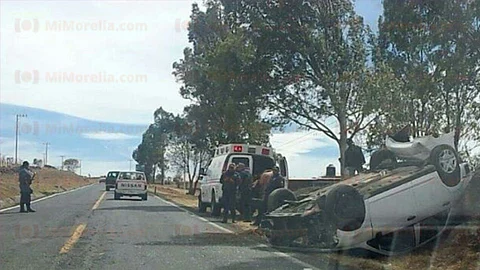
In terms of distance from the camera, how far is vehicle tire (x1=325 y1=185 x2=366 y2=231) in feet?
40.4

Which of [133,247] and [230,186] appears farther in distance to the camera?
[230,186]

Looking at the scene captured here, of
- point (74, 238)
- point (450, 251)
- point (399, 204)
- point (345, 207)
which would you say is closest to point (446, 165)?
point (399, 204)

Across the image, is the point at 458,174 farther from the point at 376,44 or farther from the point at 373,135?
the point at 376,44

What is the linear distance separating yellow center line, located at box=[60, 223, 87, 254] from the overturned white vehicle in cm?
459

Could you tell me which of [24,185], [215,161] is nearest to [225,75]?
[215,161]

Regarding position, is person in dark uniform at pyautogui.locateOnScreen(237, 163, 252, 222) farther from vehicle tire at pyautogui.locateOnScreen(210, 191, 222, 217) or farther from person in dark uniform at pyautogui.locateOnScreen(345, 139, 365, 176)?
person in dark uniform at pyautogui.locateOnScreen(345, 139, 365, 176)

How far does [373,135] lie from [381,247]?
52.1 feet

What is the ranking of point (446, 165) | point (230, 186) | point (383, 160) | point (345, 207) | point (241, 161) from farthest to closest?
point (241, 161), point (230, 186), point (383, 160), point (345, 207), point (446, 165)

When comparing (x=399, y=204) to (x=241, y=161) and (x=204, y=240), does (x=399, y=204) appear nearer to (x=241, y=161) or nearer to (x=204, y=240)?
(x=204, y=240)

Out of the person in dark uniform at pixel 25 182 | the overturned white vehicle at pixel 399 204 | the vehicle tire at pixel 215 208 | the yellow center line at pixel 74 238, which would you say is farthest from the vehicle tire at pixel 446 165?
the person in dark uniform at pixel 25 182

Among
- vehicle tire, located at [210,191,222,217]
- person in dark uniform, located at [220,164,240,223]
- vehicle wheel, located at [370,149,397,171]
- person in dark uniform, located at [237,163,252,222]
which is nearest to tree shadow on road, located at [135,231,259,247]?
vehicle wheel, located at [370,149,397,171]

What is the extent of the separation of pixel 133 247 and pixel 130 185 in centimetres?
2866

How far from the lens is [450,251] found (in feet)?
41.2

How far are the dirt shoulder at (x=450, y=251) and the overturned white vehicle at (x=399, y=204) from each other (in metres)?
0.21
